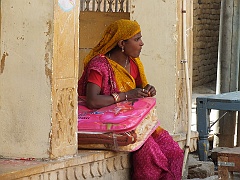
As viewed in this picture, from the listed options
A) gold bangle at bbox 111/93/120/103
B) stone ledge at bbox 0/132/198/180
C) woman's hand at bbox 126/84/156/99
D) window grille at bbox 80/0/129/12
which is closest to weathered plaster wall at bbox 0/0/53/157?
stone ledge at bbox 0/132/198/180

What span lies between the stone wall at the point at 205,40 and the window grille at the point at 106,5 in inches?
286

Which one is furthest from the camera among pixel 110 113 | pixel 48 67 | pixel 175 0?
pixel 175 0

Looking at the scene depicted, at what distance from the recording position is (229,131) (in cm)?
1070

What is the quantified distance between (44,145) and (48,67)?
51 centimetres

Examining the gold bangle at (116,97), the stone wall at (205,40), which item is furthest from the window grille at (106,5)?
the stone wall at (205,40)

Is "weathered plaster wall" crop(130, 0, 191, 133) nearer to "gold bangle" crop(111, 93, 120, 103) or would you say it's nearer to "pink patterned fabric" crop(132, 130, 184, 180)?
"pink patterned fabric" crop(132, 130, 184, 180)

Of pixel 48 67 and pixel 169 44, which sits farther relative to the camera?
pixel 169 44

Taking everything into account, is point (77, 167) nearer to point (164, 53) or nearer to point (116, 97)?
point (116, 97)

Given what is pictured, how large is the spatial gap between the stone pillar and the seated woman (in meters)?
0.67

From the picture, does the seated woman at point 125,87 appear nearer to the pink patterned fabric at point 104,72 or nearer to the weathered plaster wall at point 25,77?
the pink patterned fabric at point 104,72

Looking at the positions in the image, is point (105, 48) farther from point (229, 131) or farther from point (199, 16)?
point (199, 16)

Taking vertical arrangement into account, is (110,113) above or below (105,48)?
below

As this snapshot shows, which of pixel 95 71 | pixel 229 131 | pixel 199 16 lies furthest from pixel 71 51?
pixel 199 16

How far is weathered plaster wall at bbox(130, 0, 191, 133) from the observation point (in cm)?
724
